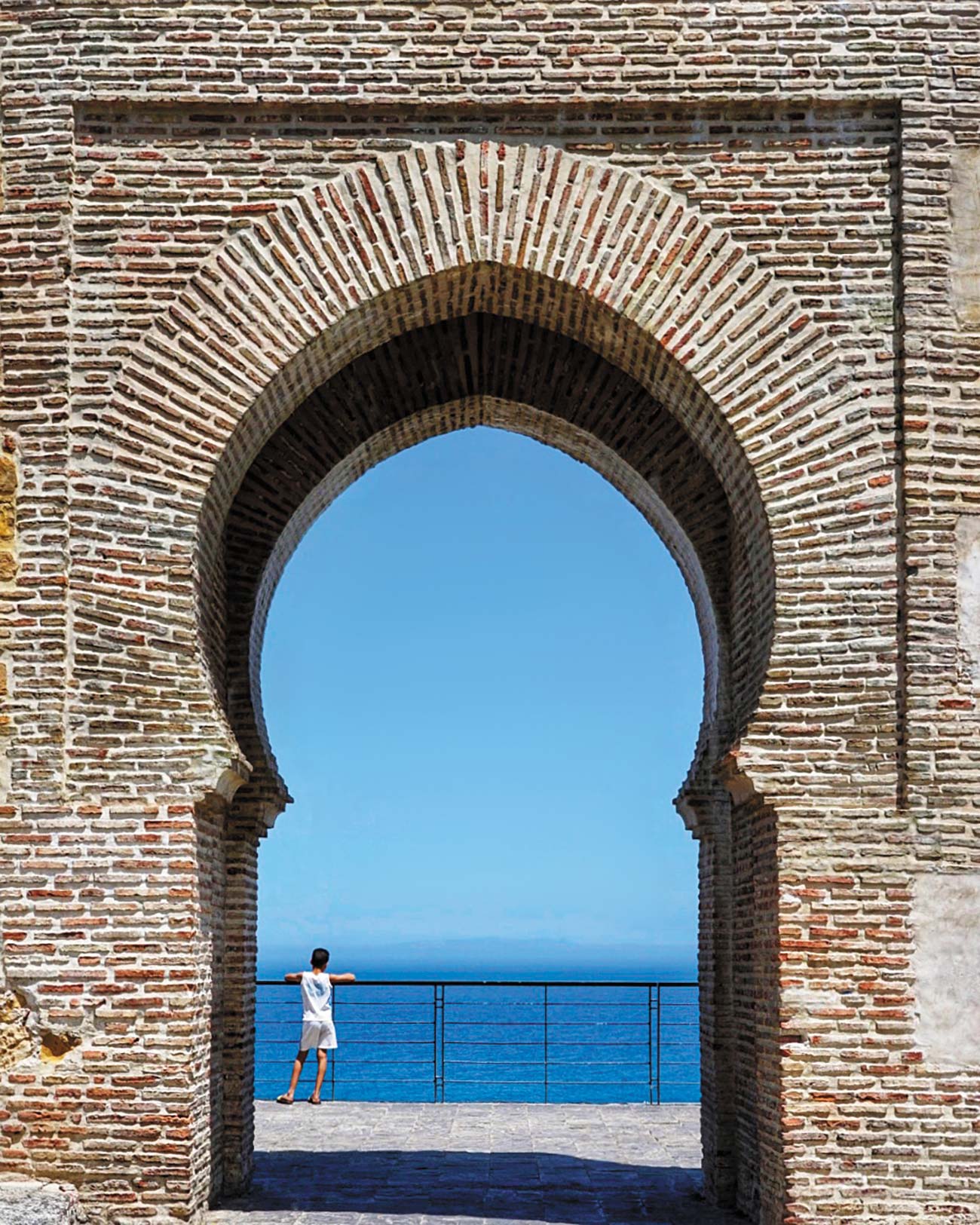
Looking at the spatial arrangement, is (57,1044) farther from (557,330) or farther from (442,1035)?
(442,1035)

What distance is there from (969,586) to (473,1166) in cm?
497

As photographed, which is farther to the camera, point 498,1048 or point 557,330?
point 498,1048

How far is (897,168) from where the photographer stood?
27.2ft

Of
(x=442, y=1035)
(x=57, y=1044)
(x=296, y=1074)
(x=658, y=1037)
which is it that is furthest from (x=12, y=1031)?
(x=658, y=1037)

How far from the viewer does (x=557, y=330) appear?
891 cm

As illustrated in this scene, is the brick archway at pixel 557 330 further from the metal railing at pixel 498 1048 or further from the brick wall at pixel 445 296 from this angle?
the metal railing at pixel 498 1048

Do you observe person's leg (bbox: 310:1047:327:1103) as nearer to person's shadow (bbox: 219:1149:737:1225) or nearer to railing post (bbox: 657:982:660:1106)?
person's shadow (bbox: 219:1149:737:1225)

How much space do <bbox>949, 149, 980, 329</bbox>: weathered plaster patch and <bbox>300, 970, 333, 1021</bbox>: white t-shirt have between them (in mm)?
6750

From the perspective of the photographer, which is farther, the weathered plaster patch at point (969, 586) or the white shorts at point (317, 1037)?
the white shorts at point (317, 1037)

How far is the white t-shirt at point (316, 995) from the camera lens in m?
12.3

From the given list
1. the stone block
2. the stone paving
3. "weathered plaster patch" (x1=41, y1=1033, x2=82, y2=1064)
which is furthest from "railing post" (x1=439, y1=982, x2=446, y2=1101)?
the stone block

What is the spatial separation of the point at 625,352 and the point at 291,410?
5.65ft

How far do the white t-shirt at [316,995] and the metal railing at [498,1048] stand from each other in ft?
1.03

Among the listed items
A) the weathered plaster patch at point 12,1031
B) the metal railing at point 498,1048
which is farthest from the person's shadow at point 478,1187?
the weathered plaster patch at point 12,1031
